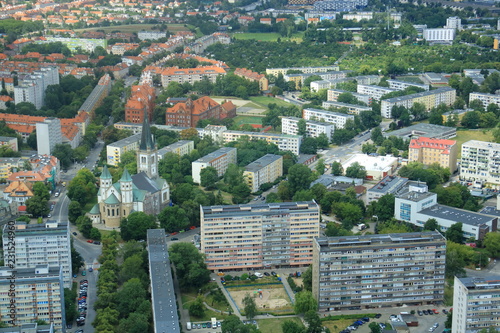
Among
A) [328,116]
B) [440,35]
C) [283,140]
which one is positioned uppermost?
[440,35]

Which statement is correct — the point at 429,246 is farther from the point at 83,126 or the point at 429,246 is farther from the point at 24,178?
the point at 83,126

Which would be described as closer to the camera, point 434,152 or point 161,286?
point 161,286

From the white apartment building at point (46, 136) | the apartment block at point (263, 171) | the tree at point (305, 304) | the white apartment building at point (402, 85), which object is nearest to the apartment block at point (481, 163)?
the apartment block at point (263, 171)

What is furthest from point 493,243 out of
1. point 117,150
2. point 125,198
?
point 117,150

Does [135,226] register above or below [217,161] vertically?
below

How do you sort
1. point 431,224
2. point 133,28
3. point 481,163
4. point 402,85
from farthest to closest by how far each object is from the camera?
point 133,28, point 402,85, point 481,163, point 431,224

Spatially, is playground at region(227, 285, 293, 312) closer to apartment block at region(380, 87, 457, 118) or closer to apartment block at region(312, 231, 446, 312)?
apartment block at region(312, 231, 446, 312)

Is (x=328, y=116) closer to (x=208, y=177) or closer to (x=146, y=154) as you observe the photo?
(x=208, y=177)
